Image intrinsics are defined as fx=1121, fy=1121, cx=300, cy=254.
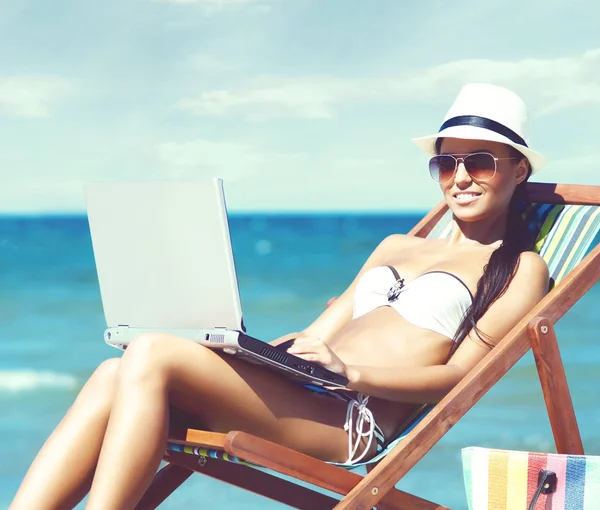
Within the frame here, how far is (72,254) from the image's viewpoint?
93.1ft

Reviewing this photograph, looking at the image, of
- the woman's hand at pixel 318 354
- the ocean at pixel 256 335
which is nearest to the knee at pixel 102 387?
the woman's hand at pixel 318 354

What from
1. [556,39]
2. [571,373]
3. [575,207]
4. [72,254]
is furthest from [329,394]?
[556,39]

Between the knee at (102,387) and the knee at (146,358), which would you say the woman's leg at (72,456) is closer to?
the knee at (102,387)

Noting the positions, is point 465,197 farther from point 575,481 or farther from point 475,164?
point 575,481

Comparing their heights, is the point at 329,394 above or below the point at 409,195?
below

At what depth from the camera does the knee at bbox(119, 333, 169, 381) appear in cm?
284

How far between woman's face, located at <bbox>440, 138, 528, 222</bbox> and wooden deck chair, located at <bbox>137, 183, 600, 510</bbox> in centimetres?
44

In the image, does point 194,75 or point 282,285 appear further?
point 194,75

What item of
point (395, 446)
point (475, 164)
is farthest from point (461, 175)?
point (395, 446)

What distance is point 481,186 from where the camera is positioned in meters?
3.59

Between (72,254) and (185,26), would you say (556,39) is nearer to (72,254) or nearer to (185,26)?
(185,26)

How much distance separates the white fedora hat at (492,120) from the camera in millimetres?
3580

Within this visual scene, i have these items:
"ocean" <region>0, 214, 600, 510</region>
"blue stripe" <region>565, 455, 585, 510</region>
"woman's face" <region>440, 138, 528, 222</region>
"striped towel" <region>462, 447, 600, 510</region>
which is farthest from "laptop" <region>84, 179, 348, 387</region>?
"ocean" <region>0, 214, 600, 510</region>

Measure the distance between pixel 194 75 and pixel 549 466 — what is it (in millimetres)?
37688
